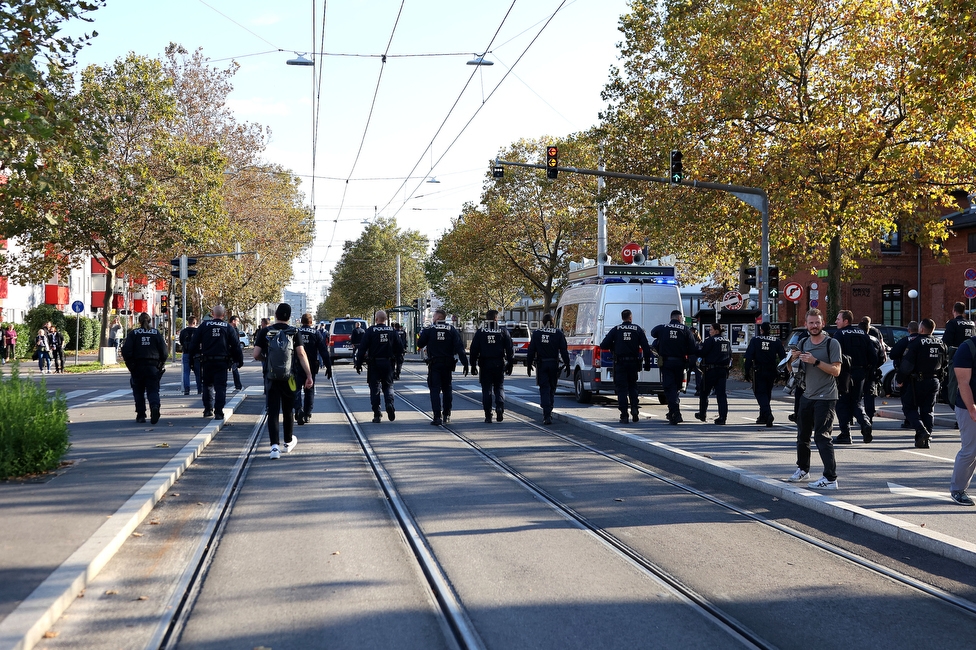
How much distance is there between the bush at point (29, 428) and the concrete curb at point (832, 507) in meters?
6.82

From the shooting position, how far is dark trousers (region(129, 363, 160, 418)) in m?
14.3

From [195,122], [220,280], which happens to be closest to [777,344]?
[195,122]

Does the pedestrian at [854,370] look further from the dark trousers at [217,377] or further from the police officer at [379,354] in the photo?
the dark trousers at [217,377]

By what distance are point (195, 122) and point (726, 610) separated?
42732mm

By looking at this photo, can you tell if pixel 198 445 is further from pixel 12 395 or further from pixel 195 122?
pixel 195 122

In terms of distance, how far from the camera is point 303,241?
5588 centimetres

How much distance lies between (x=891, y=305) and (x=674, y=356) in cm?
3289

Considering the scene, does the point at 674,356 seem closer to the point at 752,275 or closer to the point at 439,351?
A: the point at 439,351

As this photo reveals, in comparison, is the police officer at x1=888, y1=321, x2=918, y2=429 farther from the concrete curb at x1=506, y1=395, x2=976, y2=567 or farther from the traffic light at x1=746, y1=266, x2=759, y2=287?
the traffic light at x1=746, y1=266, x2=759, y2=287

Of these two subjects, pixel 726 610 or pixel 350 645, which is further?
pixel 726 610

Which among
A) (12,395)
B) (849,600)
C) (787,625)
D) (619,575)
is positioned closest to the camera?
(787,625)

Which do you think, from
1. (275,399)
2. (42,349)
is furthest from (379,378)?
(42,349)

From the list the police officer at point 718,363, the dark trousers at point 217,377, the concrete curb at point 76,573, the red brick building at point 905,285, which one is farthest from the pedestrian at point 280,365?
the red brick building at point 905,285

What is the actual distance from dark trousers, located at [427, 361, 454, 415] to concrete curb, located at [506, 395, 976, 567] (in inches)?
148
